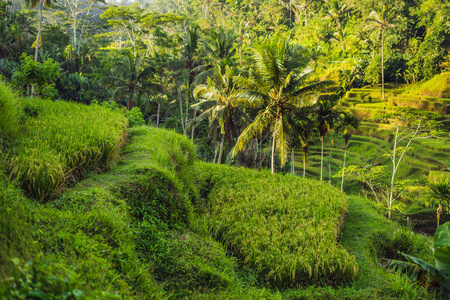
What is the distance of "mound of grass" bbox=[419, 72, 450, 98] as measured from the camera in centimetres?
2592

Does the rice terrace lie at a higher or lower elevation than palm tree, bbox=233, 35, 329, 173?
lower

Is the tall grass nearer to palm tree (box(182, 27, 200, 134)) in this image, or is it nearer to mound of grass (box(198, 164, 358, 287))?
mound of grass (box(198, 164, 358, 287))

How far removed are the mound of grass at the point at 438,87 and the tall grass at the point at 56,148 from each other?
98.8ft

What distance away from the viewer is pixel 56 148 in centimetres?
405

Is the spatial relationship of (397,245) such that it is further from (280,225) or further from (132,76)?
(132,76)

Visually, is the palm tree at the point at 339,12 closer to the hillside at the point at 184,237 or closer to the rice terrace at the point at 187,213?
the rice terrace at the point at 187,213

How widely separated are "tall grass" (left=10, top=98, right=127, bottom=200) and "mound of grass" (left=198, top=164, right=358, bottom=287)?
3210mm

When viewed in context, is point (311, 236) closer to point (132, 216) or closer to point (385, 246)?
point (385, 246)

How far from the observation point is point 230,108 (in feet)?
51.7

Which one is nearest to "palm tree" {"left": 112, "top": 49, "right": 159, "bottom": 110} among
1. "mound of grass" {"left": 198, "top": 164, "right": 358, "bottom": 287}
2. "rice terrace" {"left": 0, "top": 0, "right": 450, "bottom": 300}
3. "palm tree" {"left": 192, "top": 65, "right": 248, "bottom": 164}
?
"rice terrace" {"left": 0, "top": 0, "right": 450, "bottom": 300}

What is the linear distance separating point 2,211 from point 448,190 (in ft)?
56.6

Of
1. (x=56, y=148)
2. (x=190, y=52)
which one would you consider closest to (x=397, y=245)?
(x=56, y=148)

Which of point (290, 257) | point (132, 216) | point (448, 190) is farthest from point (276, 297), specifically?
point (448, 190)

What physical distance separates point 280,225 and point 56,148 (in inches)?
205
